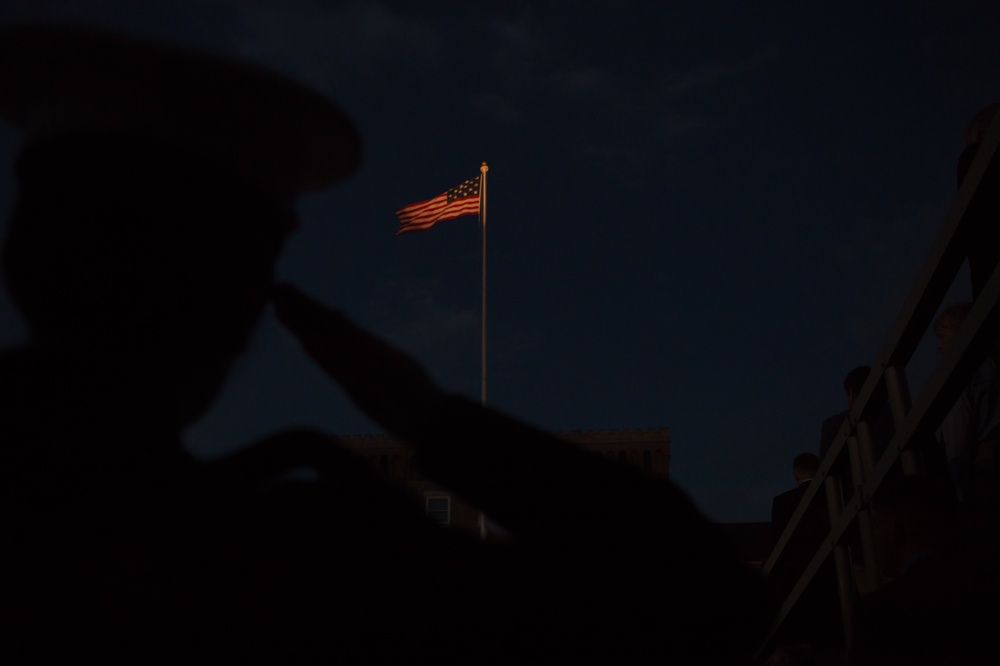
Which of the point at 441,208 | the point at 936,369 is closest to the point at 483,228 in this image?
the point at 441,208

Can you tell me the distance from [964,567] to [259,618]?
1.82 metres

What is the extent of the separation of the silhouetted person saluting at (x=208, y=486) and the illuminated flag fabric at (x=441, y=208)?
12820 mm

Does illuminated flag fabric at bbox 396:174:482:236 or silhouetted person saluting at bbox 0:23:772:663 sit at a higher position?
illuminated flag fabric at bbox 396:174:482:236

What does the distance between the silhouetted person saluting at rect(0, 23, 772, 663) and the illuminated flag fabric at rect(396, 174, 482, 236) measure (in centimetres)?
1282

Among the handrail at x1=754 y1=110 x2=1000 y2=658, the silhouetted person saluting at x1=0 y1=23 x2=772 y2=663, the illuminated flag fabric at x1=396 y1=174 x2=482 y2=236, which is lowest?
the silhouetted person saluting at x1=0 y1=23 x2=772 y2=663

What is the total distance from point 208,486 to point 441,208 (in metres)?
14.6

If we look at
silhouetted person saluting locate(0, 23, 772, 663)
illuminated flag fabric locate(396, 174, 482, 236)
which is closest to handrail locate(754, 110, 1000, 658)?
silhouetted person saluting locate(0, 23, 772, 663)

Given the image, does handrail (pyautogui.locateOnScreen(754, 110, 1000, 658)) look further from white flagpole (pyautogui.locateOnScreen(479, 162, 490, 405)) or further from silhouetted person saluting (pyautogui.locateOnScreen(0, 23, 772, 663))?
white flagpole (pyautogui.locateOnScreen(479, 162, 490, 405))

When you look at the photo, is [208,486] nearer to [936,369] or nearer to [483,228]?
[936,369]

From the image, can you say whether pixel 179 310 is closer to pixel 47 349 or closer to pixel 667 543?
pixel 47 349

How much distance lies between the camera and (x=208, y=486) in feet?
1.88

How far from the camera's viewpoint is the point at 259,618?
529 mm

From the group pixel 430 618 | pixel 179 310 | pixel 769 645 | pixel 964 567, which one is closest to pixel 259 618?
pixel 430 618

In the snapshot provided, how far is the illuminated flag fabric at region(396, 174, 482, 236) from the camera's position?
13867 millimetres
